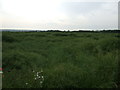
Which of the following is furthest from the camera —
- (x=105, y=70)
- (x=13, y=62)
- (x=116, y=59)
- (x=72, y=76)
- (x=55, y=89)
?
(x=13, y=62)

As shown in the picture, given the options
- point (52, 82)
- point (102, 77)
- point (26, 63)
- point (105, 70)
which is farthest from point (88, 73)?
point (26, 63)

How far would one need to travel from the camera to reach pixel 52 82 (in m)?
3.26

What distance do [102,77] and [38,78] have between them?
1573 mm

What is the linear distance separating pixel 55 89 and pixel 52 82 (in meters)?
0.20

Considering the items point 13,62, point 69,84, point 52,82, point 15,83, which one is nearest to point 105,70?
point 69,84

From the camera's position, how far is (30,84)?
313 cm

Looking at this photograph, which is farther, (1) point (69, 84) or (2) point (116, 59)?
(2) point (116, 59)

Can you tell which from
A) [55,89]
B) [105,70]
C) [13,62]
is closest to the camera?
[55,89]

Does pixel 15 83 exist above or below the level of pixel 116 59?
below

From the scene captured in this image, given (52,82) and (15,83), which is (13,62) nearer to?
(15,83)

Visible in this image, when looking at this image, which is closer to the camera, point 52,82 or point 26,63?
point 52,82

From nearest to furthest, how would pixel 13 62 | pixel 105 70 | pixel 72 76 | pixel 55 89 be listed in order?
1. pixel 55 89
2. pixel 72 76
3. pixel 105 70
4. pixel 13 62

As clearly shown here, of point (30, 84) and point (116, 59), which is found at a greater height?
point (116, 59)

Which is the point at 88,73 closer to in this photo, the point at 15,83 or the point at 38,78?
the point at 38,78
